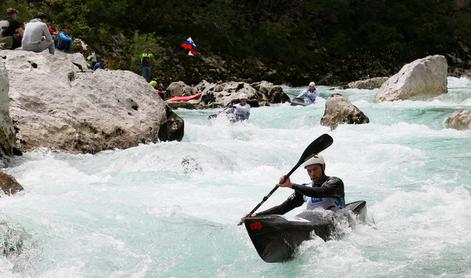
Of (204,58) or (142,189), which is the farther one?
(204,58)

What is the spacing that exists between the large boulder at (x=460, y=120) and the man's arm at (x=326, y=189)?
8136 mm

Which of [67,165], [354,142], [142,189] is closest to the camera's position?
[142,189]

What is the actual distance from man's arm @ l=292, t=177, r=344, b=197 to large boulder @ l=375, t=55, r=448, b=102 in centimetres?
1325

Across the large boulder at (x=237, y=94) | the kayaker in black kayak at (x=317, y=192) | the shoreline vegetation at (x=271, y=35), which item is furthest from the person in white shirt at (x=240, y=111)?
the kayaker in black kayak at (x=317, y=192)

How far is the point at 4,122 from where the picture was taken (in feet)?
29.4

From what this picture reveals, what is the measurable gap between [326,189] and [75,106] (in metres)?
6.17

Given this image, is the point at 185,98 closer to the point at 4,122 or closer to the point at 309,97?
the point at 309,97

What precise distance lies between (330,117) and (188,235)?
9.00 m

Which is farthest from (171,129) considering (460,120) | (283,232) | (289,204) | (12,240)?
(283,232)

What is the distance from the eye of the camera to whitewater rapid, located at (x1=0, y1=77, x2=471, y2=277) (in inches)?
213

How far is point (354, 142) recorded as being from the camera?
11930mm

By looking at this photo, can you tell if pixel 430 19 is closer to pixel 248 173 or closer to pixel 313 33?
pixel 313 33

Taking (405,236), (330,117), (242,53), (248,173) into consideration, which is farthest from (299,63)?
(405,236)

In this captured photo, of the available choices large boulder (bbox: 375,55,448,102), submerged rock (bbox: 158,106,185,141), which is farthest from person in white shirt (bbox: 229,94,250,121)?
large boulder (bbox: 375,55,448,102)
